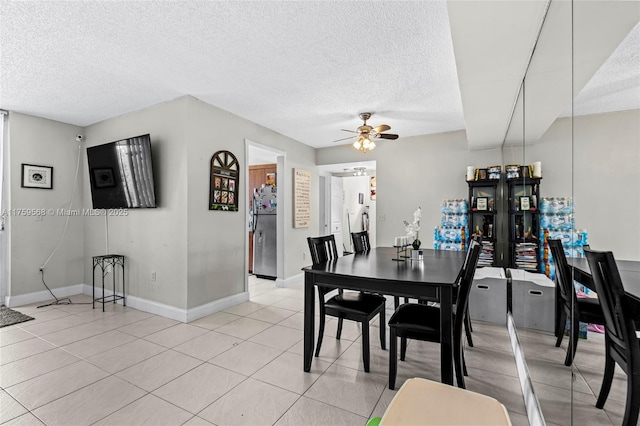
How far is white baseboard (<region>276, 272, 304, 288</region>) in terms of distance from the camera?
5.08 m

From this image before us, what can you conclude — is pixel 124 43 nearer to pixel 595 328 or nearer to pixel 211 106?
pixel 211 106

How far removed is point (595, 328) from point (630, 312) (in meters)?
0.24

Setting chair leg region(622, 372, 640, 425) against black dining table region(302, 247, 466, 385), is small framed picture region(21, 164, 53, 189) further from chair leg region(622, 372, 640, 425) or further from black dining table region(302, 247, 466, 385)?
chair leg region(622, 372, 640, 425)

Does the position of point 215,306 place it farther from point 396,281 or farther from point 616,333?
point 616,333

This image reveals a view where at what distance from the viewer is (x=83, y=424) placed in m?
1.78

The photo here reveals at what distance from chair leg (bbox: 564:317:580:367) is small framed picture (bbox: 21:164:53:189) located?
572 cm

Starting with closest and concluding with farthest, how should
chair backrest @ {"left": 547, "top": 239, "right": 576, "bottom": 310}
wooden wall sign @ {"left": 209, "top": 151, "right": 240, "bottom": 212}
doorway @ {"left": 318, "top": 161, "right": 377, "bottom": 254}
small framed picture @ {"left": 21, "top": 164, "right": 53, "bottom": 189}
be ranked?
chair backrest @ {"left": 547, "top": 239, "right": 576, "bottom": 310} → wooden wall sign @ {"left": 209, "top": 151, "right": 240, "bottom": 212} → small framed picture @ {"left": 21, "top": 164, "right": 53, "bottom": 189} → doorway @ {"left": 318, "top": 161, "right": 377, "bottom": 254}

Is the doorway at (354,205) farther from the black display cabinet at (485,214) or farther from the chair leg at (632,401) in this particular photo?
the chair leg at (632,401)

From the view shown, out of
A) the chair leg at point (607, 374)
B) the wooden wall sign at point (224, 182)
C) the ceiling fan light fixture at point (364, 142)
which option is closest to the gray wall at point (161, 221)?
the wooden wall sign at point (224, 182)

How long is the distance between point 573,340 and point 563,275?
32 cm

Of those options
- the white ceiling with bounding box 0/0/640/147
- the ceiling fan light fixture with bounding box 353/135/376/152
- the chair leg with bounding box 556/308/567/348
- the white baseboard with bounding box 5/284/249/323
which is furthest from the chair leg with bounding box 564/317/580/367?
the white baseboard with bounding box 5/284/249/323

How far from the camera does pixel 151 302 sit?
3730 mm

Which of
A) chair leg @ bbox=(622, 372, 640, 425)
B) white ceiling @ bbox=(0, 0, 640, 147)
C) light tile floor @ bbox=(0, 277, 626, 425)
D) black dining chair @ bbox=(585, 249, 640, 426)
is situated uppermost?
white ceiling @ bbox=(0, 0, 640, 147)

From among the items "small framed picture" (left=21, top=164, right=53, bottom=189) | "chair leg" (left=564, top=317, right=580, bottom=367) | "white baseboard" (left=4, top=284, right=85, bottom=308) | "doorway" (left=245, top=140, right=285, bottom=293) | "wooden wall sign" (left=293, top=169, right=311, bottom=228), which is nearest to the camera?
"chair leg" (left=564, top=317, right=580, bottom=367)
